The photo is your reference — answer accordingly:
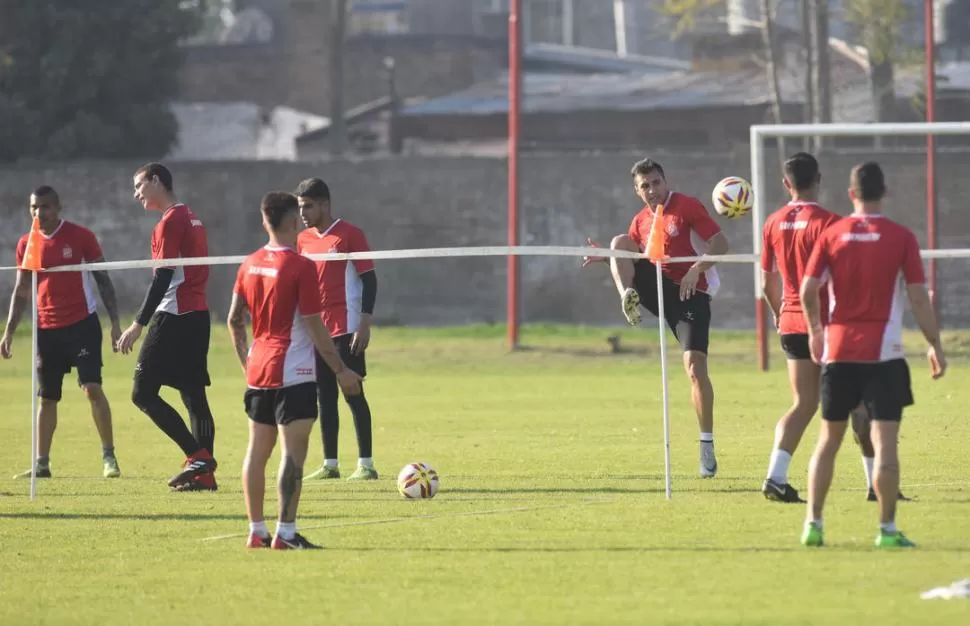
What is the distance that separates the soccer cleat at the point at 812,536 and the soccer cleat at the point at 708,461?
352 cm

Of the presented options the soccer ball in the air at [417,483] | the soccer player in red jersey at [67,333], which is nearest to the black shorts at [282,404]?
the soccer ball in the air at [417,483]

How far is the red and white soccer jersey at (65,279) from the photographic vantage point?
45.2ft

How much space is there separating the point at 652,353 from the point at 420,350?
3.98 m

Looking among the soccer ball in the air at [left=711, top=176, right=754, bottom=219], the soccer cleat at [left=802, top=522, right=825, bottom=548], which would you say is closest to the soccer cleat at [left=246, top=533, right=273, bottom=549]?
the soccer cleat at [left=802, top=522, right=825, bottom=548]

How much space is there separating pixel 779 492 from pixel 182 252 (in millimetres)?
4734

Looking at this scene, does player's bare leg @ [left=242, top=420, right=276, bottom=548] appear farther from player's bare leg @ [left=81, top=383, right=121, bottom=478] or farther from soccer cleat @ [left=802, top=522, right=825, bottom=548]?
player's bare leg @ [left=81, top=383, right=121, bottom=478]

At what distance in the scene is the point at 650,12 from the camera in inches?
2933

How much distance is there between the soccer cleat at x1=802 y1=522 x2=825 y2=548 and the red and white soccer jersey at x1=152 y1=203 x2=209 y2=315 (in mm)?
5335

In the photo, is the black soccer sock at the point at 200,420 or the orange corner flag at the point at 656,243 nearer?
the orange corner flag at the point at 656,243

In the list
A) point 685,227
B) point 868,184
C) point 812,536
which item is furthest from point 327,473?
point 868,184

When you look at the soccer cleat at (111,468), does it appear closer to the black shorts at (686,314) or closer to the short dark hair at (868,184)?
the black shorts at (686,314)

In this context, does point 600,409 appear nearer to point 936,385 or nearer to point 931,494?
point 936,385

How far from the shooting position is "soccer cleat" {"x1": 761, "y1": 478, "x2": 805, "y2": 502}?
36.5ft

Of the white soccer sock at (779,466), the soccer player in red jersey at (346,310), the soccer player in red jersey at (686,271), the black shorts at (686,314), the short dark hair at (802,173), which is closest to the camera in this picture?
the short dark hair at (802,173)
